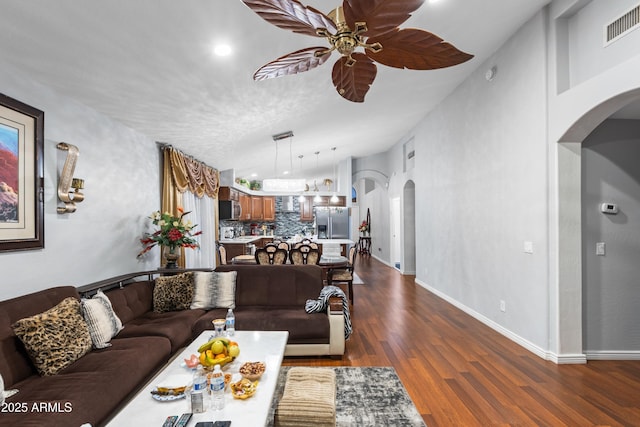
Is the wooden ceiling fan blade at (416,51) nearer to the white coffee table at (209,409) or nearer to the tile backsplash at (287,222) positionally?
the white coffee table at (209,409)

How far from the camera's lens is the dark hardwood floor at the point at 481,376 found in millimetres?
2285

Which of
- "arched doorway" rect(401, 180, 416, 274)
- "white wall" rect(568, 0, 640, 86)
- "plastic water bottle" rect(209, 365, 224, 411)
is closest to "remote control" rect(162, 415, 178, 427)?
"plastic water bottle" rect(209, 365, 224, 411)

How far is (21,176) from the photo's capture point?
2.58m

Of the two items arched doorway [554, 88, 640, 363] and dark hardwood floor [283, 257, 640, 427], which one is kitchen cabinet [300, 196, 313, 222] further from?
arched doorway [554, 88, 640, 363]

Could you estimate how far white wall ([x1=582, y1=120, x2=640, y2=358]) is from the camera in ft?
10.4

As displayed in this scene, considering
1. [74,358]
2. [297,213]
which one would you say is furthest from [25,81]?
[297,213]

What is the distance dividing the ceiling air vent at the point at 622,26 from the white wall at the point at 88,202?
4.81 metres

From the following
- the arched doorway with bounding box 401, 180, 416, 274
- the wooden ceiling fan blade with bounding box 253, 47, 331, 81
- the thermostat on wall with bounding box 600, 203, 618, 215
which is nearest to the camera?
the wooden ceiling fan blade with bounding box 253, 47, 331, 81

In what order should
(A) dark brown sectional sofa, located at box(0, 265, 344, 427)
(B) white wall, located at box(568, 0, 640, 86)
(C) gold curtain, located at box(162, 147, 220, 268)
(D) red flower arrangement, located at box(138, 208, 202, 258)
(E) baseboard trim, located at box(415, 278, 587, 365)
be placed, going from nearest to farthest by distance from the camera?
(A) dark brown sectional sofa, located at box(0, 265, 344, 427) < (B) white wall, located at box(568, 0, 640, 86) < (E) baseboard trim, located at box(415, 278, 587, 365) < (D) red flower arrangement, located at box(138, 208, 202, 258) < (C) gold curtain, located at box(162, 147, 220, 268)

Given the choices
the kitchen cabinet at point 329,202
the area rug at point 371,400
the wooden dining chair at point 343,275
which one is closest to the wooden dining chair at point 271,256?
the wooden dining chair at point 343,275

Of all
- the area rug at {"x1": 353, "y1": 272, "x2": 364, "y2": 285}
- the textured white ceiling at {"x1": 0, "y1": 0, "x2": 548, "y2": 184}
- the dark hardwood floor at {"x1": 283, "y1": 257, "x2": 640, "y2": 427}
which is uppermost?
the textured white ceiling at {"x1": 0, "y1": 0, "x2": 548, "y2": 184}

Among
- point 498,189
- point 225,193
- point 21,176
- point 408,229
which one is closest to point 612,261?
point 498,189

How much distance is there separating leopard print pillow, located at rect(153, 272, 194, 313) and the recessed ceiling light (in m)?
2.47

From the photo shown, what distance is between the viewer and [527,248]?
346cm
